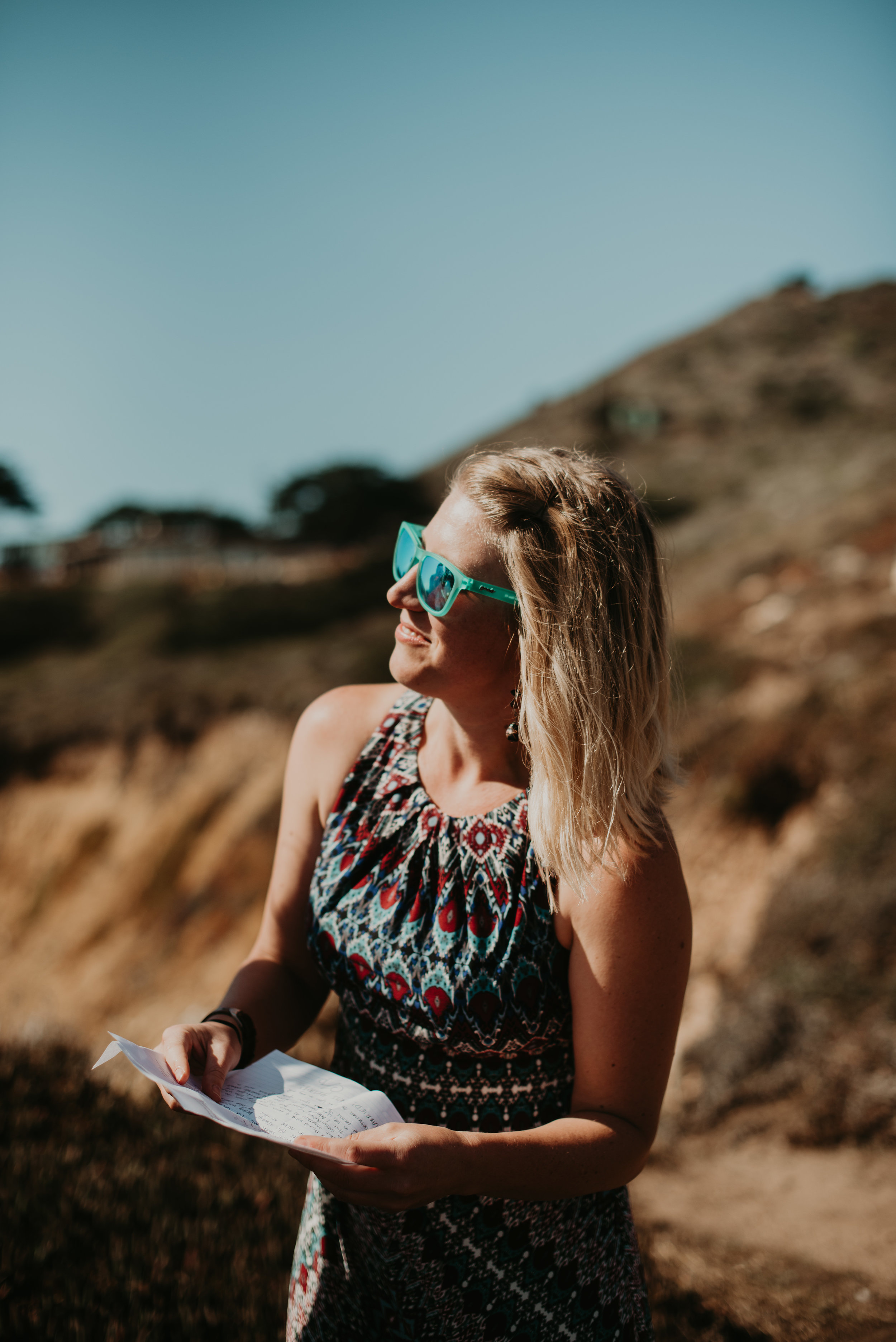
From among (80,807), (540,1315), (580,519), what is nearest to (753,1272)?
(540,1315)

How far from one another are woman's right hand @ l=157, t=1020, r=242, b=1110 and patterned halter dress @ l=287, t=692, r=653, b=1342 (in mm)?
249

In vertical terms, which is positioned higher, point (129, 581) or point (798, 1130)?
point (129, 581)

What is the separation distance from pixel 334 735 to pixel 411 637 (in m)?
0.35

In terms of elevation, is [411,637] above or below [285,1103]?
above

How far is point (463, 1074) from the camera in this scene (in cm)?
159

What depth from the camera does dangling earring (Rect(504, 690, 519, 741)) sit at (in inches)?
67.2

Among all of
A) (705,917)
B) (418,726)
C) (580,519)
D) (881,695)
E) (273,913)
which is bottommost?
(705,917)

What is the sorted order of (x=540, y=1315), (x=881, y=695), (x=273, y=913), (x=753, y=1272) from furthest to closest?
(x=881, y=695), (x=753, y=1272), (x=273, y=913), (x=540, y=1315)

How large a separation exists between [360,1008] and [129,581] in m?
28.3

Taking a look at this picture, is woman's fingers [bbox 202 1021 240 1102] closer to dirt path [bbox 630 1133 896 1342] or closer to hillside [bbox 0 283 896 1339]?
hillside [bbox 0 283 896 1339]

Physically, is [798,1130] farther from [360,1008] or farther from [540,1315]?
[360,1008]

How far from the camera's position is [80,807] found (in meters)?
13.3

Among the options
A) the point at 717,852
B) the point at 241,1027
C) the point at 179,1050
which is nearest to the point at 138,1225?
the point at 241,1027

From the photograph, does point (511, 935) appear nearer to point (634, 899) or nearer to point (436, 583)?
point (634, 899)
